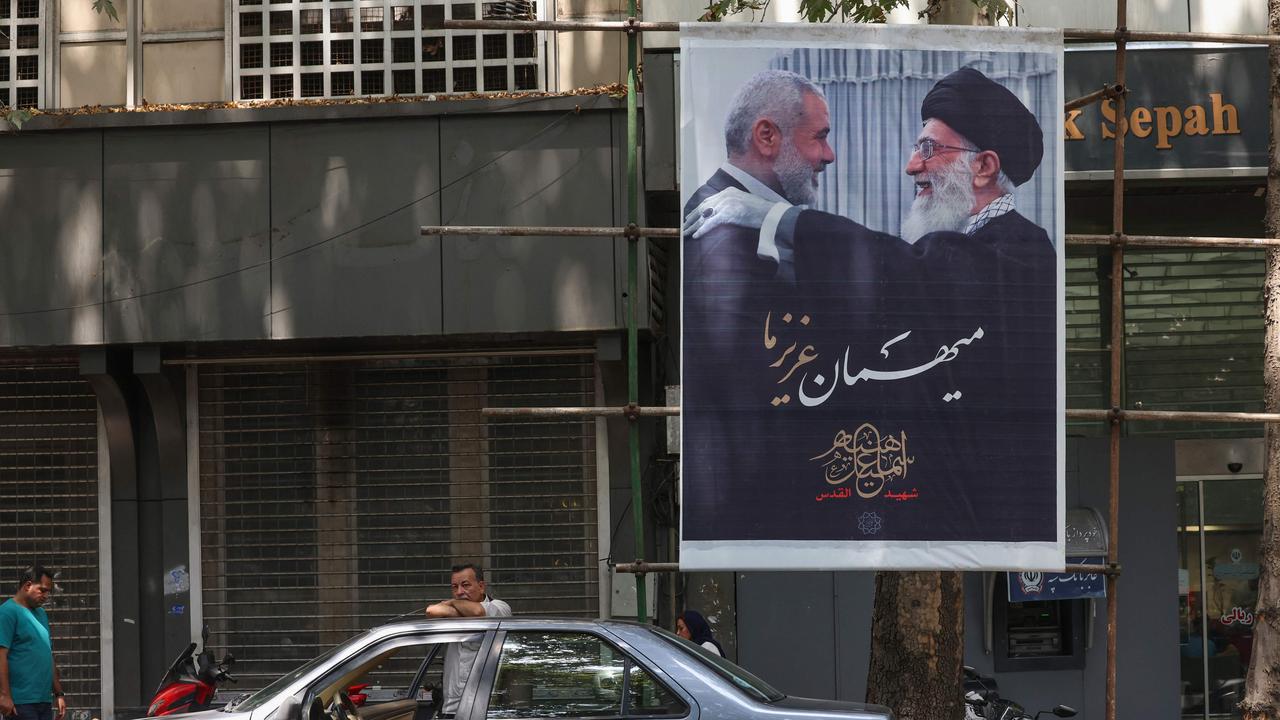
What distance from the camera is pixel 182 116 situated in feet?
37.4

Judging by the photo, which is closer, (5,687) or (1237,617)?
(5,687)

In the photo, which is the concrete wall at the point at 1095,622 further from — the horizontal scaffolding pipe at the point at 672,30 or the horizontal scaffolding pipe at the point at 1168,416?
the horizontal scaffolding pipe at the point at 672,30

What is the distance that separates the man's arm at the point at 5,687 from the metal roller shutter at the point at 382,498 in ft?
10.0

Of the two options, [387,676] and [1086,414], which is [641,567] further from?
[1086,414]

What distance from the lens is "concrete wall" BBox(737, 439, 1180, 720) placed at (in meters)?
12.0

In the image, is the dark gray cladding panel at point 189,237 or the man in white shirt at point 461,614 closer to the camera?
the man in white shirt at point 461,614

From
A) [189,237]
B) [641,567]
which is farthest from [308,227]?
[641,567]

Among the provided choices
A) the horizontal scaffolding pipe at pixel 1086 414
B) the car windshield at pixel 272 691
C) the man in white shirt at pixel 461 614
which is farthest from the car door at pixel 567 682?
the horizontal scaffolding pipe at pixel 1086 414

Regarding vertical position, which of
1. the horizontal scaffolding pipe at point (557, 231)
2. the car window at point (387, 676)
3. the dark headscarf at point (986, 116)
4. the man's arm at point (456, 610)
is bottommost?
the car window at point (387, 676)

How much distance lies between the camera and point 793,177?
7.84 m

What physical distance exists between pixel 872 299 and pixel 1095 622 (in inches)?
235

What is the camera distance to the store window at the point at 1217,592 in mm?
12500

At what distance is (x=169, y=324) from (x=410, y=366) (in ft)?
6.89

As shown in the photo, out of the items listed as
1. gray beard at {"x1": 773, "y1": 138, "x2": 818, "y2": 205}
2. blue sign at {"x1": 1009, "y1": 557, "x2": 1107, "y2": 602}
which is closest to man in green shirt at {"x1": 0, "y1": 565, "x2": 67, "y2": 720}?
gray beard at {"x1": 773, "y1": 138, "x2": 818, "y2": 205}
